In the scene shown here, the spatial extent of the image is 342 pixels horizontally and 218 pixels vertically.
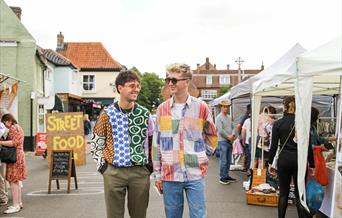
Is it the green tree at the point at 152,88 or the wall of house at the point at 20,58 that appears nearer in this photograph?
the wall of house at the point at 20,58

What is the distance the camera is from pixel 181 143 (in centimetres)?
427

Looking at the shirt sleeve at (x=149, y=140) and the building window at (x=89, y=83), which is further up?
the building window at (x=89, y=83)

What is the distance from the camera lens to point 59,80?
36.1m

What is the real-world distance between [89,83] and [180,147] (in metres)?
47.3

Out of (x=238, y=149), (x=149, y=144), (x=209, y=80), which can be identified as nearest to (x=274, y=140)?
(x=149, y=144)

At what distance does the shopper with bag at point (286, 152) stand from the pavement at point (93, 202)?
1.15 metres

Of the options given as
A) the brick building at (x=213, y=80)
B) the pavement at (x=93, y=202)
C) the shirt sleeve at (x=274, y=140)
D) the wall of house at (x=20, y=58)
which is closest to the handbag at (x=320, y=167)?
the shirt sleeve at (x=274, y=140)

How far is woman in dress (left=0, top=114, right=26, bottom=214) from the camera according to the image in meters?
7.89

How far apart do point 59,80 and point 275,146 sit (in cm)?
3124

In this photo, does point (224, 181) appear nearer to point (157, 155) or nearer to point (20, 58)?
point (157, 155)

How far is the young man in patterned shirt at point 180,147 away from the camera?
4254 millimetres

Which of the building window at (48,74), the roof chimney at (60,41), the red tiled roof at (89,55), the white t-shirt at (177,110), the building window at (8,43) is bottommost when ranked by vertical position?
the white t-shirt at (177,110)

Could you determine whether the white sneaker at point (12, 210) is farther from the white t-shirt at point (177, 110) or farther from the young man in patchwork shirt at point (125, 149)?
the white t-shirt at point (177, 110)

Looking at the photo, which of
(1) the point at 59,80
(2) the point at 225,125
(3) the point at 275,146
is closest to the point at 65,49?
(1) the point at 59,80
